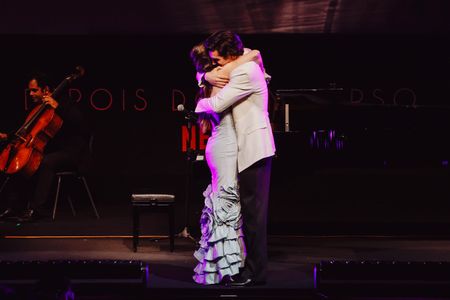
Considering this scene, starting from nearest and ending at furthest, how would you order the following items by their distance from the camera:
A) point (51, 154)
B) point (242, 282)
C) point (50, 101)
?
point (242, 282), point (50, 101), point (51, 154)

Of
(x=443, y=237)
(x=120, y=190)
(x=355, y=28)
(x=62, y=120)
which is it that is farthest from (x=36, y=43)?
(x=443, y=237)

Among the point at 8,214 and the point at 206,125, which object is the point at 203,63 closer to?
the point at 206,125

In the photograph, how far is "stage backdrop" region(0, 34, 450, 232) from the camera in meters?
10.1

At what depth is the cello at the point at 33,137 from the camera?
7.45m

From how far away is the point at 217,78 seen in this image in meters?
4.55

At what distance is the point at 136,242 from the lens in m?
5.90

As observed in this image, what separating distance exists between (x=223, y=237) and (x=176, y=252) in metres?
1.46

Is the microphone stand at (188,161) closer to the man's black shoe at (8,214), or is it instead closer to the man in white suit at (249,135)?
the man in white suit at (249,135)

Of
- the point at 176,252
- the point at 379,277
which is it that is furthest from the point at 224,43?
the point at 176,252

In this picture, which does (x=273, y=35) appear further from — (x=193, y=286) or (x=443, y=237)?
(x=193, y=286)

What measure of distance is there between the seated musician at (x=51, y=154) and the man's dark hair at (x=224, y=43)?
3.41 meters

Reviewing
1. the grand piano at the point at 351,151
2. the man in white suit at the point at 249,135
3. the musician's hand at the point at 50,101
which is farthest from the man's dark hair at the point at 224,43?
the musician's hand at the point at 50,101

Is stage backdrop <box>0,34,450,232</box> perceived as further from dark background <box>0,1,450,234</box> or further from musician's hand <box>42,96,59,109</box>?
musician's hand <box>42,96,59,109</box>

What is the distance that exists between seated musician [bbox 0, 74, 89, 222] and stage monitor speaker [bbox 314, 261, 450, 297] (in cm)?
393
